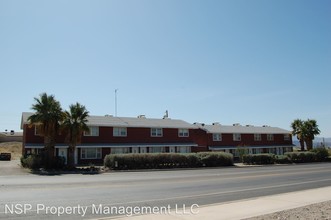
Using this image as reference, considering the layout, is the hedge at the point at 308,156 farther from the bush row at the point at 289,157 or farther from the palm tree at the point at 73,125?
the palm tree at the point at 73,125

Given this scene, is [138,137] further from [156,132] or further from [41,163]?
[41,163]

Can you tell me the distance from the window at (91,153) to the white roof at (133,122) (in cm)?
342

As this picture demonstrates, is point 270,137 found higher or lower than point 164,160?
higher

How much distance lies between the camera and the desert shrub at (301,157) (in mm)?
54219

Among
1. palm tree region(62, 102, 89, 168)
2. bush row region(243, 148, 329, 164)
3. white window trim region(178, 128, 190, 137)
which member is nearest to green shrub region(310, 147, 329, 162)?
bush row region(243, 148, 329, 164)

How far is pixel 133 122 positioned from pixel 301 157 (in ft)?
89.5

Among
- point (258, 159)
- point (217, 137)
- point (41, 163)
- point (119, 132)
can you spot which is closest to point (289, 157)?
point (258, 159)

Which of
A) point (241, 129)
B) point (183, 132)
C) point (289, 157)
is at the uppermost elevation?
point (241, 129)

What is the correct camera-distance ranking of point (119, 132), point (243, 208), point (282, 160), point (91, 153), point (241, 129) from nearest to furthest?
point (243, 208) < point (91, 153) < point (119, 132) < point (282, 160) < point (241, 129)

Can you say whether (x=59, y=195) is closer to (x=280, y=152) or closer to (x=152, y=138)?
(x=152, y=138)

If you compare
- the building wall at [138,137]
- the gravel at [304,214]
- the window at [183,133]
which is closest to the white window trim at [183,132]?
the window at [183,133]

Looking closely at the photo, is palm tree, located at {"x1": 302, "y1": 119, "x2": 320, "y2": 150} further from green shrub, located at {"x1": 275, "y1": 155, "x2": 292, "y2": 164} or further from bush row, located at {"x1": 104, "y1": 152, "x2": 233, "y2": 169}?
bush row, located at {"x1": 104, "y1": 152, "x2": 233, "y2": 169}

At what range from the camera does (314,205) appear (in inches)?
467

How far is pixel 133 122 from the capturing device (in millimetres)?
51562
